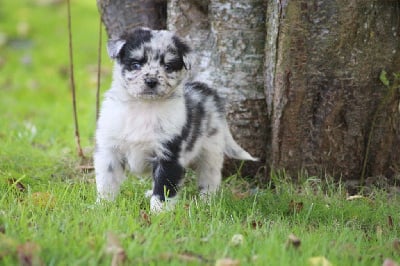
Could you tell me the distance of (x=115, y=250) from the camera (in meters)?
3.43

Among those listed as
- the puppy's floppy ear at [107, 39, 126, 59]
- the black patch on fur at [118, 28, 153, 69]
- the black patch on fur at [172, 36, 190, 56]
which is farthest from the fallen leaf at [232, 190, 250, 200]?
the puppy's floppy ear at [107, 39, 126, 59]

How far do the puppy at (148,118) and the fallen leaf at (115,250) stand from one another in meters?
0.95

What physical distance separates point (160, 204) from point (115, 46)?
1.14 m

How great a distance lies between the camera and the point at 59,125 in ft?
26.6

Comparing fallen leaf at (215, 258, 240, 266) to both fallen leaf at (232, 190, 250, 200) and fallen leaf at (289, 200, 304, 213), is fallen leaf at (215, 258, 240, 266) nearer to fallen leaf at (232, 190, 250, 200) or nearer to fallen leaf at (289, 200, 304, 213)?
fallen leaf at (289, 200, 304, 213)

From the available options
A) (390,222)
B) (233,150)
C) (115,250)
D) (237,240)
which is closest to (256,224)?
(237,240)

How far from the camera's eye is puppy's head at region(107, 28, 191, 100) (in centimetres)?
459

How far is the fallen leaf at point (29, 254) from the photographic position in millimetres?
3264

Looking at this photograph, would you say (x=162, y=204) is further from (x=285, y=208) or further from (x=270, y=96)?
(x=270, y=96)

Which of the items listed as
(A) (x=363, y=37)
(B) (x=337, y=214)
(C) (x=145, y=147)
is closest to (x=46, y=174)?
(C) (x=145, y=147)

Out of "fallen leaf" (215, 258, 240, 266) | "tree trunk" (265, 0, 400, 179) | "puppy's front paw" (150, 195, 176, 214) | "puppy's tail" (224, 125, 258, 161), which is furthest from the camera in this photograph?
"puppy's tail" (224, 125, 258, 161)

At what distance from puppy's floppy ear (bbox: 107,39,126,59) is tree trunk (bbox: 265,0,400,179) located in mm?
1239

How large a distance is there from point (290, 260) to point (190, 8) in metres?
2.76

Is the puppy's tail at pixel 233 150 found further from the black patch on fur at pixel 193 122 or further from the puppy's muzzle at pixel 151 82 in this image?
the puppy's muzzle at pixel 151 82
